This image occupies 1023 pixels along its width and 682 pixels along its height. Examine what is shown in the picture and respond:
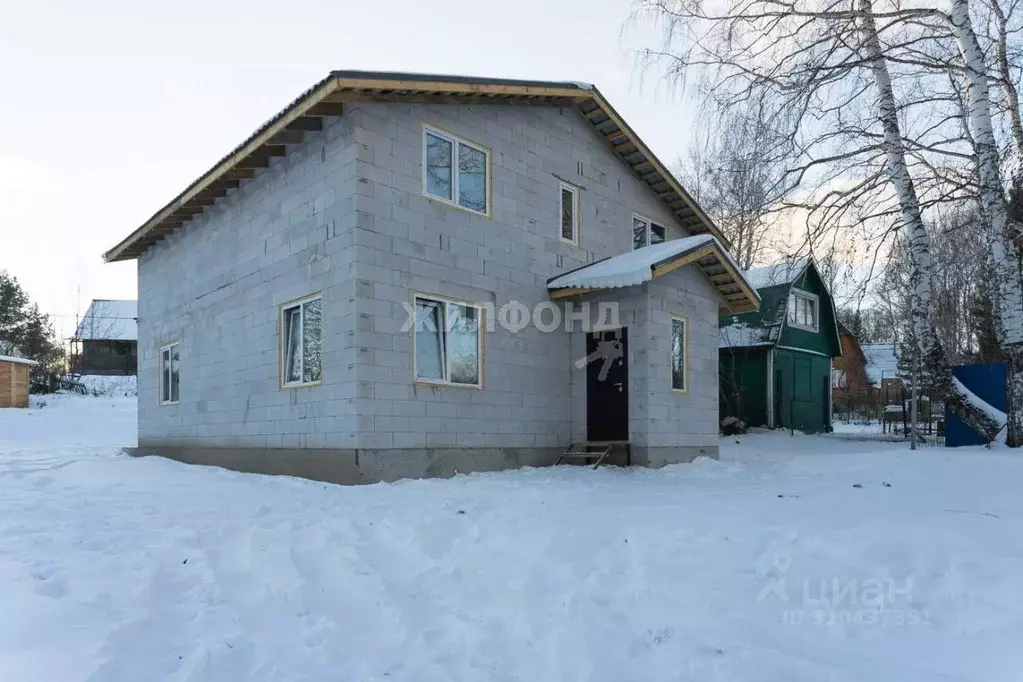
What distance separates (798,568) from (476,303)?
646 cm

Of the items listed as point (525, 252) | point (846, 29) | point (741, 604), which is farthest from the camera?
Result: point (525, 252)

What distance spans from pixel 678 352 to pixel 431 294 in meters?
4.67

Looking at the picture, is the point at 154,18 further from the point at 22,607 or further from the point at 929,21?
the point at 929,21

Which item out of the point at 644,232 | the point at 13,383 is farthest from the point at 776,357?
the point at 13,383

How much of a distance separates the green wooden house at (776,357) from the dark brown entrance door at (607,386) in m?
9.92

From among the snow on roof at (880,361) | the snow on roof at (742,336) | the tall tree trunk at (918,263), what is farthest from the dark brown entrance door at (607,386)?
the snow on roof at (880,361)

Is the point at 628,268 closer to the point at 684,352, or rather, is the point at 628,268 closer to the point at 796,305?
the point at 684,352

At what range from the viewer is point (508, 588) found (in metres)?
4.58

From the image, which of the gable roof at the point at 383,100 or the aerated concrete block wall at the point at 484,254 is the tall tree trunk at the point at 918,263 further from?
the aerated concrete block wall at the point at 484,254

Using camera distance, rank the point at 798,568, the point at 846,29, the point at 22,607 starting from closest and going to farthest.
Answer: the point at 22,607, the point at 798,568, the point at 846,29

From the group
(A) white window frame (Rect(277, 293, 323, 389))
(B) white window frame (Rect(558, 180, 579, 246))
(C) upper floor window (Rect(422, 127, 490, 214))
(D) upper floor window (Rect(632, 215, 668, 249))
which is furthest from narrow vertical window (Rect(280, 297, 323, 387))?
(D) upper floor window (Rect(632, 215, 668, 249))

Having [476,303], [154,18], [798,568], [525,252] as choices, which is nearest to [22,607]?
[798,568]

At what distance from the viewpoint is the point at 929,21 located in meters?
11.4

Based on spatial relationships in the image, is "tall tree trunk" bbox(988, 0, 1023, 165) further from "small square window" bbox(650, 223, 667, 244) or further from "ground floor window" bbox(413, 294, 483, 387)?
"ground floor window" bbox(413, 294, 483, 387)
